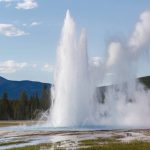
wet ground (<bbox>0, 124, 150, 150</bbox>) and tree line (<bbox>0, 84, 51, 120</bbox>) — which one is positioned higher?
tree line (<bbox>0, 84, 51, 120</bbox>)

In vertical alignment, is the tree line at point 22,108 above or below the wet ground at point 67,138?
above

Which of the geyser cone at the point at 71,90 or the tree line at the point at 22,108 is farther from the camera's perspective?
the tree line at the point at 22,108

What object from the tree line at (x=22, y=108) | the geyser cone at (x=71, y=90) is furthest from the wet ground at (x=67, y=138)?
the tree line at (x=22, y=108)

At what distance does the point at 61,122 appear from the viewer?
9119 centimetres

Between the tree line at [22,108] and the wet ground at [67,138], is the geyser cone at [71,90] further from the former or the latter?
the tree line at [22,108]

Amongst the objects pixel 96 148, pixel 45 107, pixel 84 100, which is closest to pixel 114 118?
pixel 84 100

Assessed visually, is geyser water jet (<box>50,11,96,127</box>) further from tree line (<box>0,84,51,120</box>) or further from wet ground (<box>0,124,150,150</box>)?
tree line (<box>0,84,51,120</box>)

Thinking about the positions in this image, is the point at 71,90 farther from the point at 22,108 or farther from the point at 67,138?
the point at 22,108

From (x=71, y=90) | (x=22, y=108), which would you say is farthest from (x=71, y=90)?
(x=22, y=108)

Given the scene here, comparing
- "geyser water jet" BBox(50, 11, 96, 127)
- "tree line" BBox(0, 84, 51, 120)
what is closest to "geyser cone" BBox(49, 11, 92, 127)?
"geyser water jet" BBox(50, 11, 96, 127)

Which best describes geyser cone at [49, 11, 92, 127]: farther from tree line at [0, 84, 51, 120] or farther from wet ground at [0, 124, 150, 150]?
tree line at [0, 84, 51, 120]

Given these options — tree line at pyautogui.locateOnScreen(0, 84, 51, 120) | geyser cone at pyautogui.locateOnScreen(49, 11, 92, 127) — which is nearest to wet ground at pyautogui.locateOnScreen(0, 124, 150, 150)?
geyser cone at pyautogui.locateOnScreen(49, 11, 92, 127)

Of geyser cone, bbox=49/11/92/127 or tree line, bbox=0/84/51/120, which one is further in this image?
tree line, bbox=0/84/51/120

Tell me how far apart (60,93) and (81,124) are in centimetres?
763
